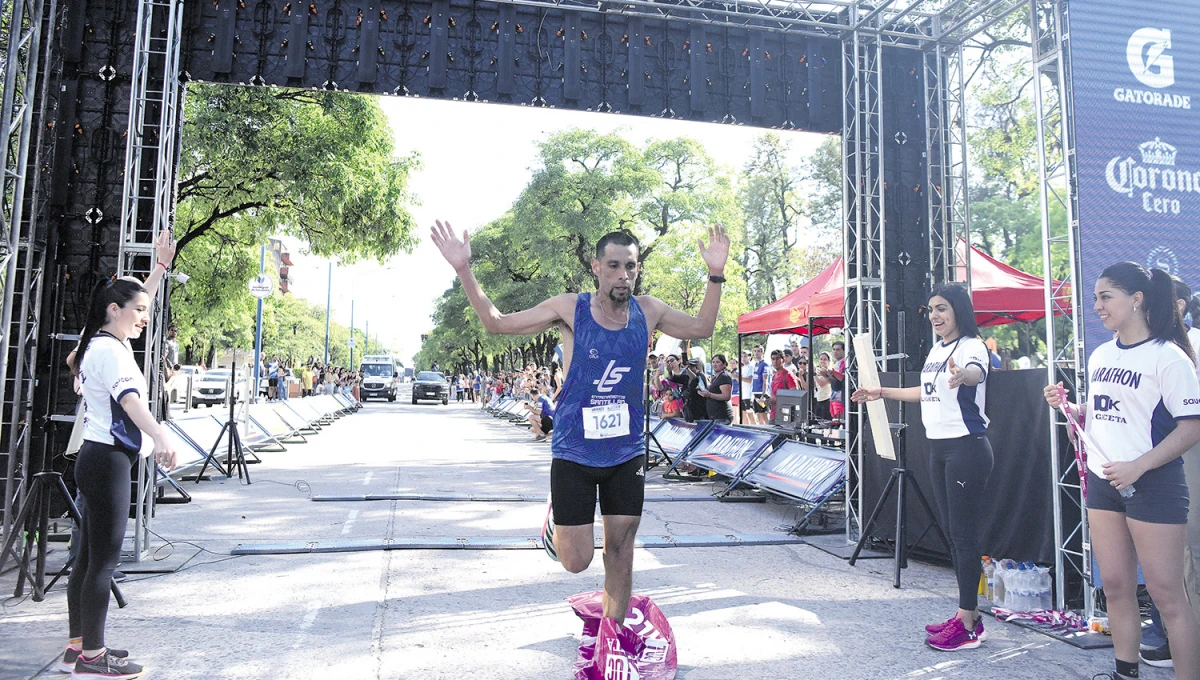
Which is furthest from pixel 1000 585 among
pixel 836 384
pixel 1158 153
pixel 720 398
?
pixel 836 384

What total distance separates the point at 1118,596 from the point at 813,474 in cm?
506

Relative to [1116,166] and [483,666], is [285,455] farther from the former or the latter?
[1116,166]

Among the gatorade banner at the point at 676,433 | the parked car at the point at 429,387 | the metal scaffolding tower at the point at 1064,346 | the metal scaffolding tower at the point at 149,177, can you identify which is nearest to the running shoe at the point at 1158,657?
the metal scaffolding tower at the point at 1064,346

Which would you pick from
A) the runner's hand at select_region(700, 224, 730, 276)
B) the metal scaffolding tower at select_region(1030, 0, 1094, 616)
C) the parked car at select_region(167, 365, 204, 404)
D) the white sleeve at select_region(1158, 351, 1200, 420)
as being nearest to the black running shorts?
the runner's hand at select_region(700, 224, 730, 276)

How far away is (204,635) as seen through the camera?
4.57 metres

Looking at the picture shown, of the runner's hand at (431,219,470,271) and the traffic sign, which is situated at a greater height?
the traffic sign

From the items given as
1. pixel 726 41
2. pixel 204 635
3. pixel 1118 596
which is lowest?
pixel 204 635

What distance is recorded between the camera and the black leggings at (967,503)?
4566 millimetres

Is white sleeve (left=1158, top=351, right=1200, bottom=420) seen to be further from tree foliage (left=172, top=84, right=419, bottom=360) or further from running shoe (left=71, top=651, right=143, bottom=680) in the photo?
tree foliage (left=172, top=84, right=419, bottom=360)

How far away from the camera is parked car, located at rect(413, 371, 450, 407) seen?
45656mm

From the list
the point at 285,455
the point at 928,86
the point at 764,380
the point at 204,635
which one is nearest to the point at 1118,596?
the point at 204,635

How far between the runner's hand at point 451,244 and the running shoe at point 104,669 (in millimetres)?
2523

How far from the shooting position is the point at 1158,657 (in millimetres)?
4387

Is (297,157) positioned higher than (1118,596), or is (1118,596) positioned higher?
(297,157)
